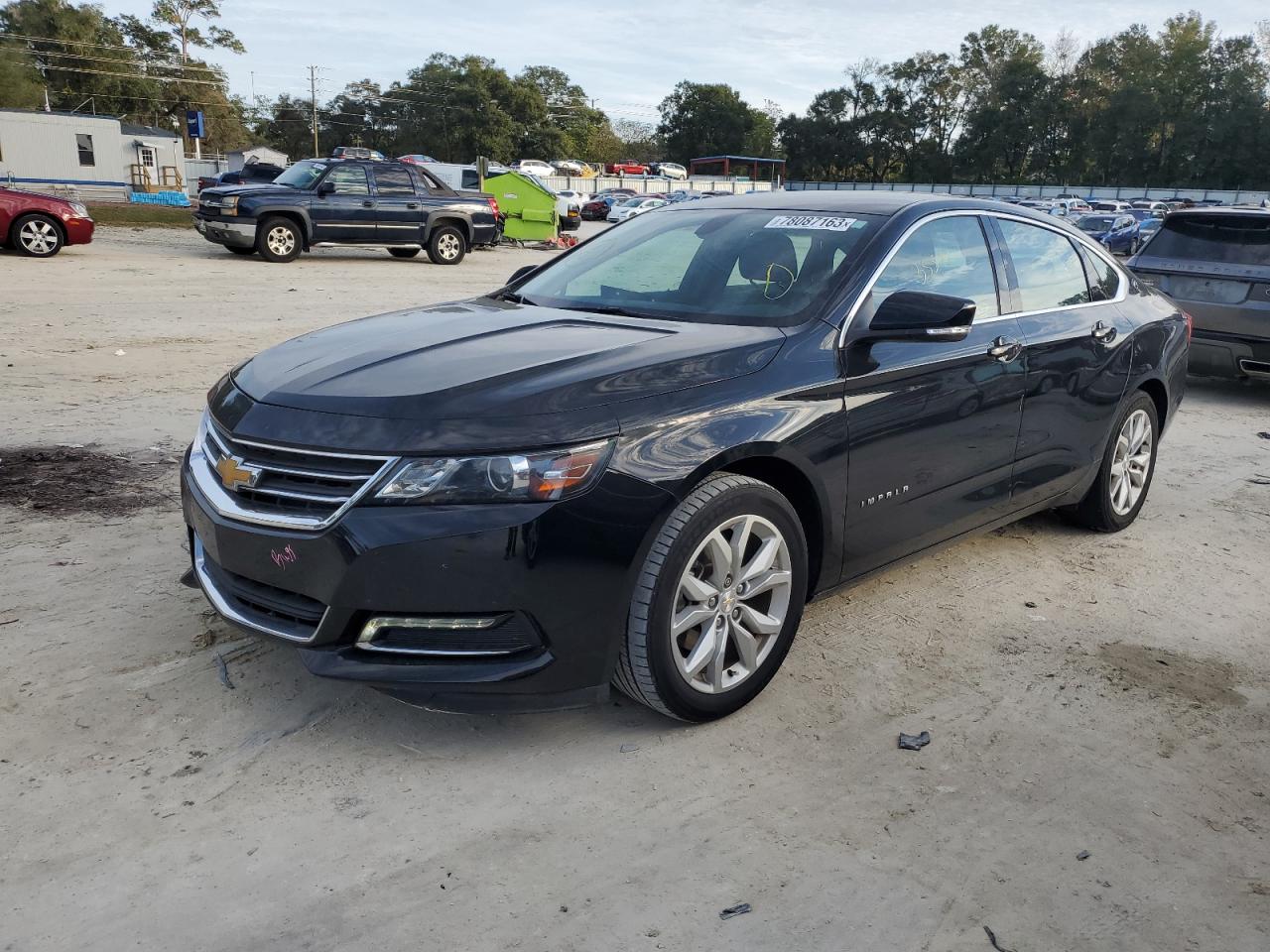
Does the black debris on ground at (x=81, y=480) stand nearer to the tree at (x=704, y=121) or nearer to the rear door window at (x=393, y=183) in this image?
the rear door window at (x=393, y=183)

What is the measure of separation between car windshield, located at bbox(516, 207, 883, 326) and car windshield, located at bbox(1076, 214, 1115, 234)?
1143 inches

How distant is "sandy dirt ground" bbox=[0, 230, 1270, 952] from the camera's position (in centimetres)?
247

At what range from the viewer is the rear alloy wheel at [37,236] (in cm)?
1630

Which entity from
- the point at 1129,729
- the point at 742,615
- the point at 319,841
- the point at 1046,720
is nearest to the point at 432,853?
the point at 319,841

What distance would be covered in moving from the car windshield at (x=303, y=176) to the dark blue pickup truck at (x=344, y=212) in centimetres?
2

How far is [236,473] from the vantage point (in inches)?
120

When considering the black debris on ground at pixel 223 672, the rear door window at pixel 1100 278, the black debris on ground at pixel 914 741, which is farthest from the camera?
the rear door window at pixel 1100 278

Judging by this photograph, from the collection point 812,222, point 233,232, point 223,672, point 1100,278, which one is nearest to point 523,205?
point 233,232

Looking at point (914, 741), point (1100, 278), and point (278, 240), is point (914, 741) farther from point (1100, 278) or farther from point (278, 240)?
point (278, 240)

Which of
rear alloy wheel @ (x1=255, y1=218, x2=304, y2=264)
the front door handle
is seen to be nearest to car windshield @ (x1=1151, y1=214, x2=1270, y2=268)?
the front door handle

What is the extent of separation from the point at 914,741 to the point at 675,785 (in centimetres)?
81

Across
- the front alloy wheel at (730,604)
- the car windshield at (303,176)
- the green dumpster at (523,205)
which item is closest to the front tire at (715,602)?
the front alloy wheel at (730,604)

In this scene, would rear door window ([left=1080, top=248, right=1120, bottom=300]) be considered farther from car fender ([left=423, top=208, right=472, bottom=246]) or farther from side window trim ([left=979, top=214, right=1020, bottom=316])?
car fender ([left=423, top=208, right=472, bottom=246])

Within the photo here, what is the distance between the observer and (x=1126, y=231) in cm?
3031
